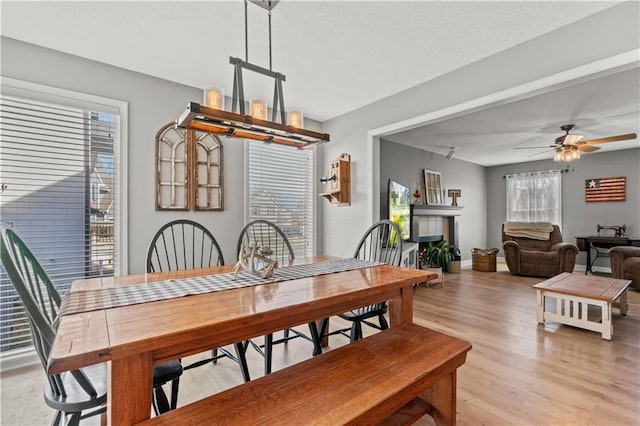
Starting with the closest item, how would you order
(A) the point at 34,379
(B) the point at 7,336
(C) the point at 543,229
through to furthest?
(A) the point at 34,379
(B) the point at 7,336
(C) the point at 543,229

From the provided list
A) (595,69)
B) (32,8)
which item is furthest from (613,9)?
(32,8)

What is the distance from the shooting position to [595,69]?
6.68 feet

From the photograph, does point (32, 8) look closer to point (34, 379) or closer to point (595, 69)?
point (34, 379)

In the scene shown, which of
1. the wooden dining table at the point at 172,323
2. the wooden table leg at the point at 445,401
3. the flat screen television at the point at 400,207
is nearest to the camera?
the wooden dining table at the point at 172,323

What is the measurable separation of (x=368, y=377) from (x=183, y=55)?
273cm

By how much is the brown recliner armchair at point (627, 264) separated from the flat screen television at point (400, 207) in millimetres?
3222

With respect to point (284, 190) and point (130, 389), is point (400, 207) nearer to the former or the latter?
point (284, 190)

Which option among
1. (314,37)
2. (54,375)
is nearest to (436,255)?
(314,37)

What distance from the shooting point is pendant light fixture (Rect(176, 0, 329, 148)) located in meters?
1.58

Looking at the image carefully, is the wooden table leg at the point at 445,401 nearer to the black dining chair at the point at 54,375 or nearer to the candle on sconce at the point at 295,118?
the black dining chair at the point at 54,375

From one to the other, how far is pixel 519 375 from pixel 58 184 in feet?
12.8

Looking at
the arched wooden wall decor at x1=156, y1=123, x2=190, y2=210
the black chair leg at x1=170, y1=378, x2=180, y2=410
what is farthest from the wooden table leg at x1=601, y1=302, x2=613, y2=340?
the arched wooden wall decor at x1=156, y1=123, x2=190, y2=210

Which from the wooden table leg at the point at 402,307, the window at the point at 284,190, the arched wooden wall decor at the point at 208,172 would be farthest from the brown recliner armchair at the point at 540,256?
the arched wooden wall decor at the point at 208,172

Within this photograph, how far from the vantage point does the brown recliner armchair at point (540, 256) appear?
217 inches
